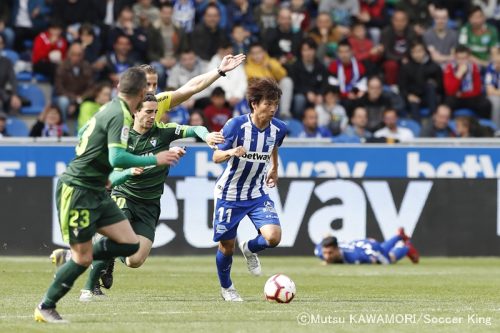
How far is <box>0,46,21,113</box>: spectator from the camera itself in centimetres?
2225

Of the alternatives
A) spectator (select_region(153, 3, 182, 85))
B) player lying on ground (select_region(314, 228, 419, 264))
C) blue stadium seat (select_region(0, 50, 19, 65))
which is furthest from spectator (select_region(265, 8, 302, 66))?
player lying on ground (select_region(314, 228, 419, 264))

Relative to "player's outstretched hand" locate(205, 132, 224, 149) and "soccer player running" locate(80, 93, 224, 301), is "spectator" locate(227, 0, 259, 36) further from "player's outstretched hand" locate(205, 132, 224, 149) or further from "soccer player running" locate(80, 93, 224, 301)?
"player's outstretched hand" locate(205, 132, 224, 149)

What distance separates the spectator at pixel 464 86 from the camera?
23.8 metres

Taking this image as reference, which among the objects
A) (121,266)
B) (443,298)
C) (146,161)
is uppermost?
(146,161)

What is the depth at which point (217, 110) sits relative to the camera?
2200 centimetres

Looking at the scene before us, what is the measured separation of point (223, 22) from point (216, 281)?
1066cm

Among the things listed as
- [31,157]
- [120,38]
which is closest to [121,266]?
[31,157]

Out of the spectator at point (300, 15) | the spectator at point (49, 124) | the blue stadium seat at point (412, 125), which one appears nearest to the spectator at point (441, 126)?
the blue stadium seat at point (412, 125)

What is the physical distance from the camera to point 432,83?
23953 millimetres

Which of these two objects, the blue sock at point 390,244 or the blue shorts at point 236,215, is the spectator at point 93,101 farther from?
the blue shorts at point 236,215

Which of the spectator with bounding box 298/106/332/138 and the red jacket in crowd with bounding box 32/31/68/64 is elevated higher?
the red jacket in crowd with bounding box 32/31/68/64

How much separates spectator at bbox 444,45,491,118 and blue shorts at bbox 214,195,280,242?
12.1m

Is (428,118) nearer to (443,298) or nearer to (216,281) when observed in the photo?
(216,281)

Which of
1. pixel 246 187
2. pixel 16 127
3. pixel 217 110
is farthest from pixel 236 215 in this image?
pixel 16 127
